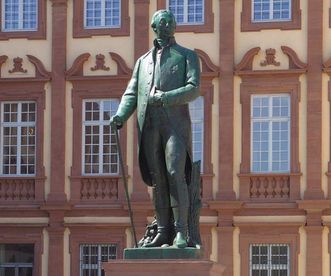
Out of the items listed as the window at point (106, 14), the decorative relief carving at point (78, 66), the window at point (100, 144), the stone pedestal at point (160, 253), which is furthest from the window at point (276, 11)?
the stone pedestal at point (160, 253)

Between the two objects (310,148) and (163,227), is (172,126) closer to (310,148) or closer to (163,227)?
(163,227)

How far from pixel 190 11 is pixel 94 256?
6415mm

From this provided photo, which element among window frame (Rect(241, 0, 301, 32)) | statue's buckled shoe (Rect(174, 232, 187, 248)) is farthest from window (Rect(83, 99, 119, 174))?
statue's buckled shoe (Rect(174, 232, 187, 248))

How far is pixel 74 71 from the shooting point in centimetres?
3400

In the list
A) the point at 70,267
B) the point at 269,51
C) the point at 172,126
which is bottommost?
the point at 70,267

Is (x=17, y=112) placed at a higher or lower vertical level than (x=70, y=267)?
higher

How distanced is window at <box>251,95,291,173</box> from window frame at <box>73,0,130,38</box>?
3.92 metres

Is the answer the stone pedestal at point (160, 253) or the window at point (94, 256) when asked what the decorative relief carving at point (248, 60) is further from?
the stone pedestal at point (160, 253)

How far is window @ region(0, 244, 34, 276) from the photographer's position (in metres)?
33.9

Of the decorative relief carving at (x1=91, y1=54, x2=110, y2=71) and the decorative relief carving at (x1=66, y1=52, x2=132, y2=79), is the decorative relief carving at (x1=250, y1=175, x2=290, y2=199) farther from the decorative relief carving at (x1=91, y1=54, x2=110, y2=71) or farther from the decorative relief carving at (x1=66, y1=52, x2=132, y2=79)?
the decorative relief carving at (x1=91, y1=54, x2=110, y2=71)

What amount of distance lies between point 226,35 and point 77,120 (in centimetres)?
419

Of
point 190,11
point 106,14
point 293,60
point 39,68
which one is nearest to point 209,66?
point 190,11

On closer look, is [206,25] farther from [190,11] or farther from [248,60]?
[248,60]

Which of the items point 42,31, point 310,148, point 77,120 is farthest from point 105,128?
point 310,148
